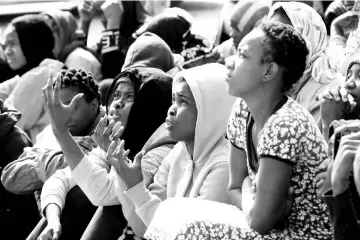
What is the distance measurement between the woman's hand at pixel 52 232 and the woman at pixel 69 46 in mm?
2270

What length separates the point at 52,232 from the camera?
317 centimetres

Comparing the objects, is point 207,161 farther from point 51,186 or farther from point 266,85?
point 51,186

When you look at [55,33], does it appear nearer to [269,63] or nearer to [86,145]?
[86,145]

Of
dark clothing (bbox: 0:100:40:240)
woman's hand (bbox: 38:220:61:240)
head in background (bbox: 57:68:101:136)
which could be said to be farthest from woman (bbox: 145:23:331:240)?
dark clothing (bbox: 0:100:40:240)

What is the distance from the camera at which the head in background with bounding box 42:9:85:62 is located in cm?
552

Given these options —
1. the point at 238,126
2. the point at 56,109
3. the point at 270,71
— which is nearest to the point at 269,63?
the point at 270,71

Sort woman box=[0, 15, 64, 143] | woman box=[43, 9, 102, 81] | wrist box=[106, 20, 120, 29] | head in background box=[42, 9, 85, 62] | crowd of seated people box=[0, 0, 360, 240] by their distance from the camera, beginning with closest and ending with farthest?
crowd of seated people box=[0, 0, 360, 240] < woman box=[0, 15, 64, 143] < woman box=[43, 9, 102, 81] < head in background box=[42, 9, 85, 62] < wrist box=[106, 20, 120, 29]

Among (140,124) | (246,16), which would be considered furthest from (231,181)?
(246,16)

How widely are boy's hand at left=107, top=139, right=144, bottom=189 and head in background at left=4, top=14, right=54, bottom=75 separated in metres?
2.53

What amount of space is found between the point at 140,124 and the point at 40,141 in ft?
2.00

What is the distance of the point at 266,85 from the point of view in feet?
8.46

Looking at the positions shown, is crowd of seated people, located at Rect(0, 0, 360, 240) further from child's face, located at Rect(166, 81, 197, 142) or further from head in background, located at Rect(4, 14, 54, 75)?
head in background, located at Rect(4, 14, 54, 75)

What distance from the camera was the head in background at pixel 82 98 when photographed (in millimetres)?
3709

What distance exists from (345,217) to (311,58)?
1414mm
